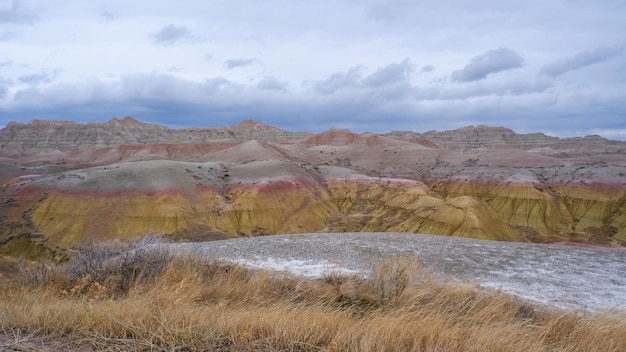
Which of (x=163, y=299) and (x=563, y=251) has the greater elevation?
(x=163, y=299)

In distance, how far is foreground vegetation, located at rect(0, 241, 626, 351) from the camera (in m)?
3.97

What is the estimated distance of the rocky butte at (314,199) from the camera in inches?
2083

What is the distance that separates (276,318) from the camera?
4438 millimetres

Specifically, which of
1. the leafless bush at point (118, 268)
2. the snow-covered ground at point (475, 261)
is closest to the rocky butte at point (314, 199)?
the snow-covered ground at point (475, 261)

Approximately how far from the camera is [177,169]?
6744cm

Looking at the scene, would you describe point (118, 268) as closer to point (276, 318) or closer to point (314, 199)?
point (276, 318)

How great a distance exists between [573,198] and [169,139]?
15480 centimetres

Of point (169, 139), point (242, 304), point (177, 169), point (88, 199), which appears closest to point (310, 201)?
point (177, 169)

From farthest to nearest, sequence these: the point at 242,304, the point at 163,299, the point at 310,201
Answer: the point at 310,201
the point at 242,304
the point at 163,299

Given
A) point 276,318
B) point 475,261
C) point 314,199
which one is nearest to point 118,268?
point 276,318

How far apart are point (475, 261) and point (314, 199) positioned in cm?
5617

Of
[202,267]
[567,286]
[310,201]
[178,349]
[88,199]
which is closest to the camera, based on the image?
[178,349]

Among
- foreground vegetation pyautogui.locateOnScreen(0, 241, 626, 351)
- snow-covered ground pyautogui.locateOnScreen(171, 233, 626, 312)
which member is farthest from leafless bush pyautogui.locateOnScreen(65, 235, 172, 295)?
snow-covered ground pyautogui.locateOnScreen(171, 233, 626, 312)

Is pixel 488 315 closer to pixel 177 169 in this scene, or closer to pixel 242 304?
pixel 242 304
